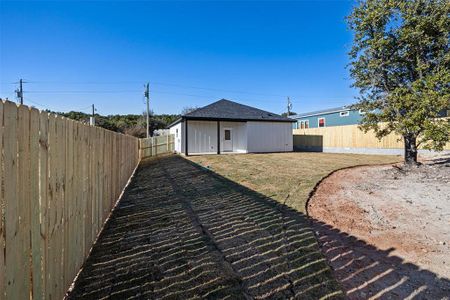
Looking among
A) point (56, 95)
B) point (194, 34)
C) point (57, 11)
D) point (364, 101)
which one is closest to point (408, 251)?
point (364, 101)

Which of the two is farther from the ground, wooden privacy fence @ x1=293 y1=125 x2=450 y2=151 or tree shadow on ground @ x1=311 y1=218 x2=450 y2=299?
wooden privacy fence @ x1=293 y1=125 x2=450 y2=151

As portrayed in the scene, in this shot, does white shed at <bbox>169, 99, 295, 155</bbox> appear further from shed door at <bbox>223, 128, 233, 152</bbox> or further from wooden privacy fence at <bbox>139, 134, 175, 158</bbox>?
wooden privacy fence at <bbox>139, 134, 175, 158</bbox>

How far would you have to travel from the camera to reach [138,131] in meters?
33.3

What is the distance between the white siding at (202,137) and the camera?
1909cm

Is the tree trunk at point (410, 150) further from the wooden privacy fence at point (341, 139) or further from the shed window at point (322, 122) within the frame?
the shed window at point (322, 122)

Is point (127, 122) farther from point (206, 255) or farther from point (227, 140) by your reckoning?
point (206, 255)

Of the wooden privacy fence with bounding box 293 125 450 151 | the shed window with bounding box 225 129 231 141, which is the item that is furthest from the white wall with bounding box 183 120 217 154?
the wooden privacy fence with bounding box 293 125 450 151

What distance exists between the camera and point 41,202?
1895 mm

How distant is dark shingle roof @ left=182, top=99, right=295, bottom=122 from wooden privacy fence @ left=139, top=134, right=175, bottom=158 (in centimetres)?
321

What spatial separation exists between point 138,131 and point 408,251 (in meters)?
33.0

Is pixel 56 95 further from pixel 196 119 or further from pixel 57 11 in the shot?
pixel 57 11

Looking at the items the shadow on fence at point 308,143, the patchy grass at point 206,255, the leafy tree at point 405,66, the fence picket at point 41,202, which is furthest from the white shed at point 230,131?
the fence picket at point 41,202

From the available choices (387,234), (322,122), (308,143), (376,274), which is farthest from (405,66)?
(322,122)

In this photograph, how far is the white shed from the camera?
18906mm
